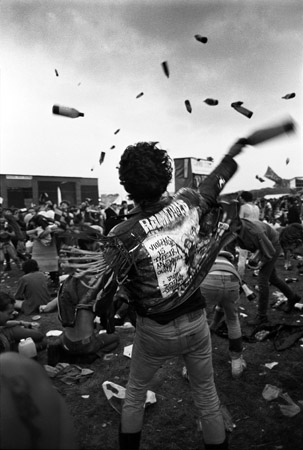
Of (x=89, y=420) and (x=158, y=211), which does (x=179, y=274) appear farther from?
(x=89, y=420)

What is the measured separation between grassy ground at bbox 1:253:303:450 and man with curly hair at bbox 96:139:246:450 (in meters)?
0.46

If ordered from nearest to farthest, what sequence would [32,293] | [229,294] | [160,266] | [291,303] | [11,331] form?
[160,266], [229,294], [11,331], [291,303], [32,293]

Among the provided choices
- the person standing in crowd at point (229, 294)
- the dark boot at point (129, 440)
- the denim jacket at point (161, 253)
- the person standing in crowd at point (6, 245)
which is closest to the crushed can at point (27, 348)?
the person standing in crowd at point (229, 294)

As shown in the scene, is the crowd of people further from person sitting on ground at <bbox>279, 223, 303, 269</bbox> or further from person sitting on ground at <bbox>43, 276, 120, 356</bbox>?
person sitting on ground at <bbox>279, 223, 303, 269</bbox>

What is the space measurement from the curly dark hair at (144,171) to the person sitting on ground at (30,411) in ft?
3.94

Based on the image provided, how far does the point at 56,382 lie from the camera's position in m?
3.89

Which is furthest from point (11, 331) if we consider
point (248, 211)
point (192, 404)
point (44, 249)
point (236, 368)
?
point (248, 211)

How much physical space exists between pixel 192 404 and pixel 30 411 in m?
2.88

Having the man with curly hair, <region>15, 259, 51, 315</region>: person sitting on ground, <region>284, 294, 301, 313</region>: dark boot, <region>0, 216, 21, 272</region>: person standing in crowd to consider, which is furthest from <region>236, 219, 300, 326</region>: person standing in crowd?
<region>0, 216, 21, 272</region>: person standing in crowd

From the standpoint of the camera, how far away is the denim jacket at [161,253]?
6.14 feet

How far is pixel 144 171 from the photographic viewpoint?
76.4 inches

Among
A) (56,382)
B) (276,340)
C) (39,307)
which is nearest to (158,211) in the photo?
(56,382)

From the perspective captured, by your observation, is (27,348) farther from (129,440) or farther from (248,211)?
(248,211)

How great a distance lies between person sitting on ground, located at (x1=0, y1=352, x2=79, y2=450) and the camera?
84 centimetres
